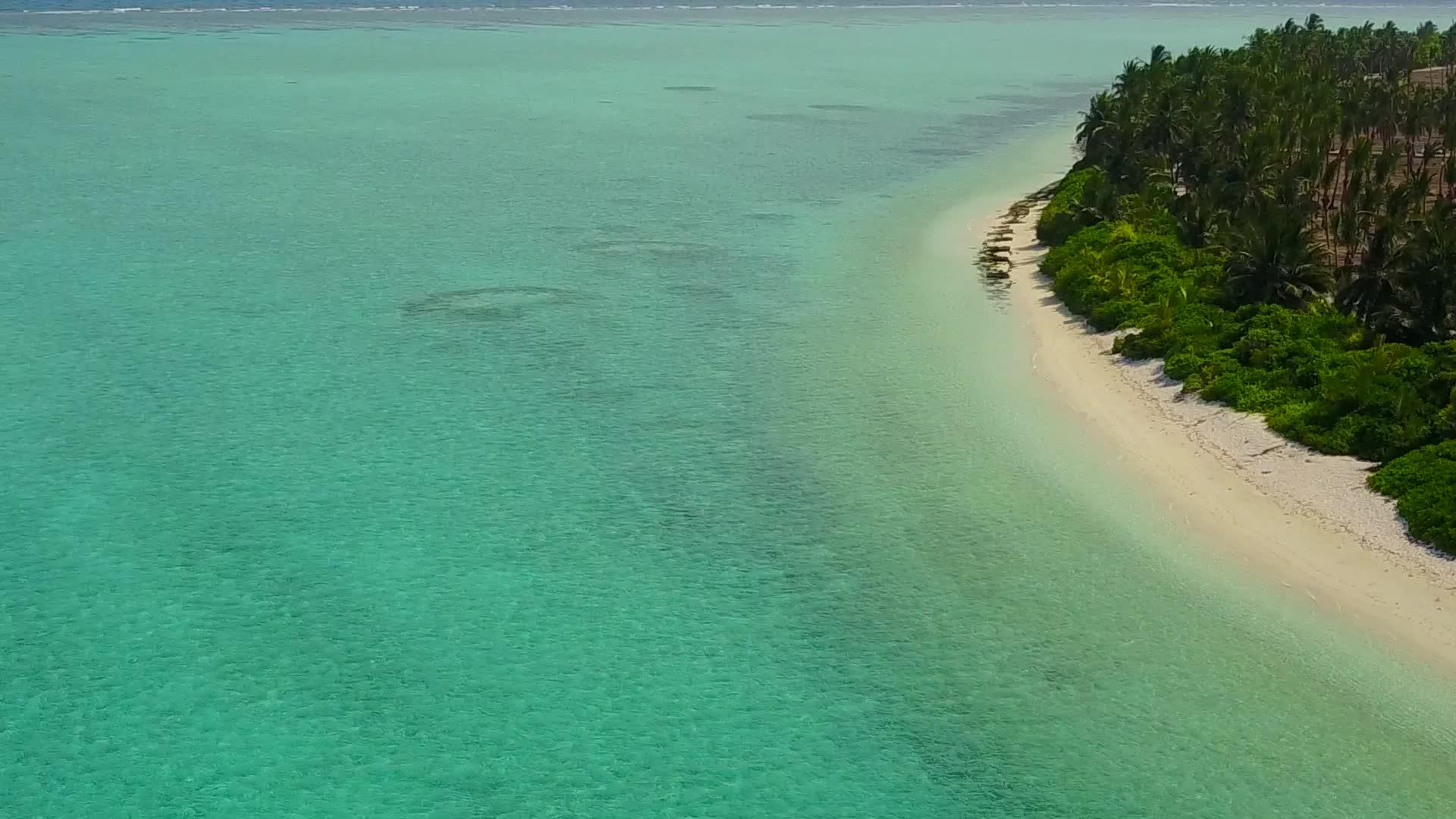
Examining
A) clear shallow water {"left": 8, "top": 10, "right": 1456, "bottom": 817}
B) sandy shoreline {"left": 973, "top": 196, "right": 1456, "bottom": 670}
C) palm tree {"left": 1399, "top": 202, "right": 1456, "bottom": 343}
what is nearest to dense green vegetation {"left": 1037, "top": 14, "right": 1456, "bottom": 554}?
palm tree {"left": 1399, "top": 202, "right": 1456, "bottom": 343}

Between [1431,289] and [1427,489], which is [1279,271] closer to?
[1431,289]

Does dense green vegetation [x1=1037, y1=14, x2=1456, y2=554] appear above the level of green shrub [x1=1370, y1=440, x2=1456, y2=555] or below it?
above

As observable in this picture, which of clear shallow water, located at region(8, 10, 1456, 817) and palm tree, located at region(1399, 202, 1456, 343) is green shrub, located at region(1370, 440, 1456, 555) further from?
palm tree, located at region(1399, 202, 1456, 343)

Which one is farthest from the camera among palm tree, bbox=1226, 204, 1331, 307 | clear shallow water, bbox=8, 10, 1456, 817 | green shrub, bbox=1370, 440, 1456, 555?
palm tree, bbox=1226, 204, 1331, 307

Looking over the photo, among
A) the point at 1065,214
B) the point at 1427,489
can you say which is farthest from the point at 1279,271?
the point at 1065,214

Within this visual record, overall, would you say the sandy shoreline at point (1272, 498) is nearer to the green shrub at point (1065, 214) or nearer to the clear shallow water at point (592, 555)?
the clear shallow water at point (592, 555)

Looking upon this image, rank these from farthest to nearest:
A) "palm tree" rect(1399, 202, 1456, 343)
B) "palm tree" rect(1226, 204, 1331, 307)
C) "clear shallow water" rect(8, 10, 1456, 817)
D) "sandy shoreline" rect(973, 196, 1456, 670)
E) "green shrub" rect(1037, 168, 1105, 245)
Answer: "green shrub" rect(1037, 168, 1105, 245), "palm tree" rect(1226, 204, 1331, 307), "palm tree" rect(1399, 202, 1456, 343), "sandy shoreline" rect(973, 196, 1456, 670), "clear shallow water" rect(8, 10, 1456, 817)

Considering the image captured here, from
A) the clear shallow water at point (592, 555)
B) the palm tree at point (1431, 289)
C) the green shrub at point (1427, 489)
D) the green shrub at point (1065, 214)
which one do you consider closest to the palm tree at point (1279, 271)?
the palm tree at point (1431, 289)

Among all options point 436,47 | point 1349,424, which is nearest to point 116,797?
point 1349,424
